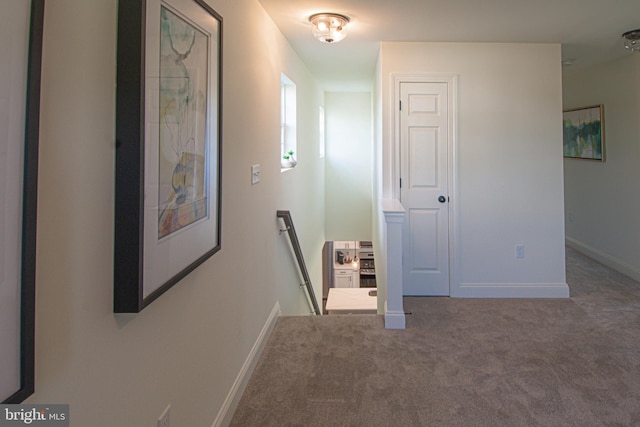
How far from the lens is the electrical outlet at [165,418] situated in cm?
147

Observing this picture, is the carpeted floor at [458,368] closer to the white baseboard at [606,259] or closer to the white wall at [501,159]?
the white wall at [501,159]

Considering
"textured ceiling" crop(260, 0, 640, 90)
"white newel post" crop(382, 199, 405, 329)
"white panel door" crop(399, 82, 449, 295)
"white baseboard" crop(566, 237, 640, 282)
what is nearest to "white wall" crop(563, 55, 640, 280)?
"white baseboard" crop(566, 237, 640, 282)

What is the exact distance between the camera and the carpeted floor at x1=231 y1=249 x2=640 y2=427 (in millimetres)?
2260

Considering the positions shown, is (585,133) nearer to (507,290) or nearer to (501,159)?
(501,159)

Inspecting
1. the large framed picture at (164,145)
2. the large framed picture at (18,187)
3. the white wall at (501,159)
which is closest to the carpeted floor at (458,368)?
the white wall at (501,159)

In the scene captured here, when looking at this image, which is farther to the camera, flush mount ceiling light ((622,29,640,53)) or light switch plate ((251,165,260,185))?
flush mount ceiling light ((622,29,640,53))

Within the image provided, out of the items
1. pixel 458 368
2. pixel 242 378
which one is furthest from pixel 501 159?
pixel 242 378

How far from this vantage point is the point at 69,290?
3.20ft

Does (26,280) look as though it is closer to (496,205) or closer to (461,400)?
(461,400)

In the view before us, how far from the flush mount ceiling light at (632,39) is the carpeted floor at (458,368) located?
2.15 m

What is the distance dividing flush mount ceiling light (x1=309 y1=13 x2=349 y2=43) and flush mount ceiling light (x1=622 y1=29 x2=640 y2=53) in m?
2.31

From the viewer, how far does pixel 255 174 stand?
2.89m
